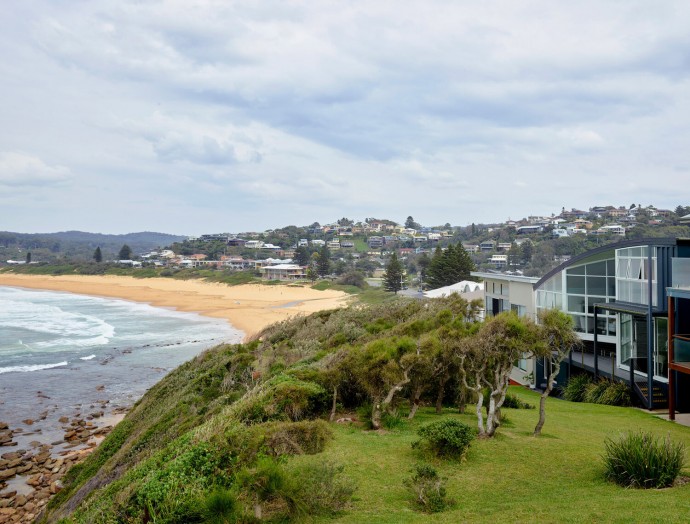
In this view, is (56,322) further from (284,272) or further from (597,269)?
(284,272)

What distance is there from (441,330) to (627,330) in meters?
7.73

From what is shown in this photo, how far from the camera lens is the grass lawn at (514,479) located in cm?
661

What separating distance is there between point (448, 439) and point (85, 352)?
3446 centimetres

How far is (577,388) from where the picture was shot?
56.7 ft

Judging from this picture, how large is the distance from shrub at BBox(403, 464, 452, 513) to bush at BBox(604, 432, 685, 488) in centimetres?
265

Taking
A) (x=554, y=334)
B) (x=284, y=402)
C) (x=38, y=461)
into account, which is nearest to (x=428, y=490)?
(x=554, y=334)

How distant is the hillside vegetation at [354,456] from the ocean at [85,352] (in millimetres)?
10799

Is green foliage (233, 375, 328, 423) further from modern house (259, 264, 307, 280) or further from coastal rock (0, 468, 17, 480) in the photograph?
modern house (259, 264, 307, 280)

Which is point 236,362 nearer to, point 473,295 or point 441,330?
point 441,330

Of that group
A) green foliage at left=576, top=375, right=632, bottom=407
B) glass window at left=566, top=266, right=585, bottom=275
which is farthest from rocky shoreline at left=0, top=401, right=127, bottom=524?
glass window at left=566, top=266, right=585, bottom=275

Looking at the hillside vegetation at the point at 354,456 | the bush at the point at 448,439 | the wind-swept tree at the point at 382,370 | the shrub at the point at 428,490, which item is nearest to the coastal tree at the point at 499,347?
the hillside vegetation at the point at 354,456

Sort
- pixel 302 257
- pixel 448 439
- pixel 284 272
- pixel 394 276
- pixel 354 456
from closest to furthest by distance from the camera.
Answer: pixel 448 439 < pixel 354 456 < pixel 394 276 < pixel 284 272 < pixel 302 257

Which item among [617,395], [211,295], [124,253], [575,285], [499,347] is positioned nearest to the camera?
[499,347]

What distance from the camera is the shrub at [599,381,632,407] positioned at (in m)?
15.5
